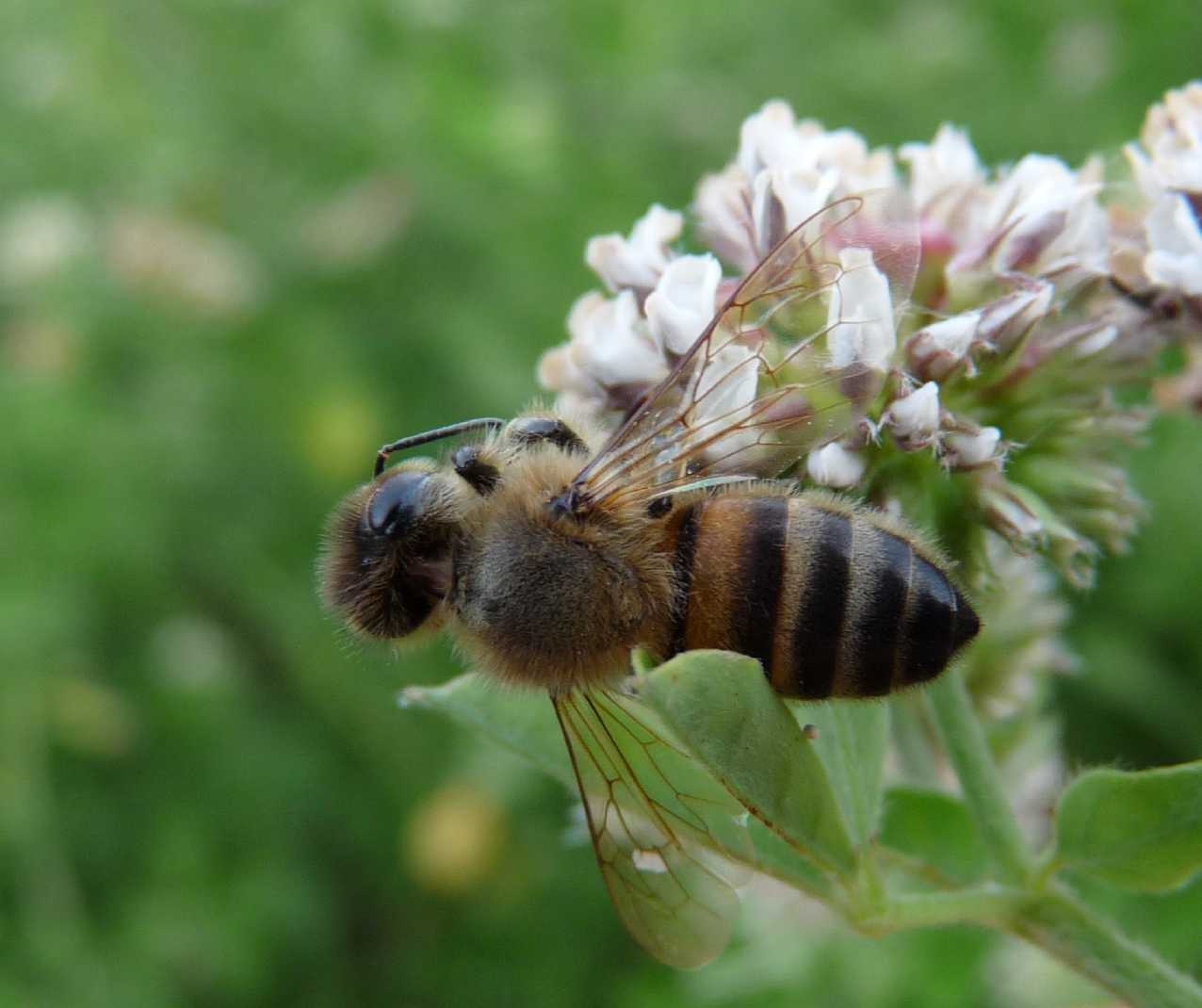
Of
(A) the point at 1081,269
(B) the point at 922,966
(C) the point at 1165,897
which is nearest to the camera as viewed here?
(A) the point at 1081,269

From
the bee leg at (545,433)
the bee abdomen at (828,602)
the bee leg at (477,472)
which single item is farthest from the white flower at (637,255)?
the bee abdomen at (828,602)

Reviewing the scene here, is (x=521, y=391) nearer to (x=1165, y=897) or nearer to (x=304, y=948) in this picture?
(x=304, y=948)

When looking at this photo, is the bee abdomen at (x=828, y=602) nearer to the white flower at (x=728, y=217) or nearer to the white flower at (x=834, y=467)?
the white flower at (x=834, y=467)

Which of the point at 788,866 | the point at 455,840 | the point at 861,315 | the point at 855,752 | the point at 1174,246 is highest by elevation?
the point at 861,315

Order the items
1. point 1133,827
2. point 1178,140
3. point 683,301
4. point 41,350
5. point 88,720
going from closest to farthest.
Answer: point 1133,827
point 683,301
point 1178,140
point 88,720
point 41,350

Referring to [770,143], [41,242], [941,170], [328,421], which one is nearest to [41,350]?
[41,242]

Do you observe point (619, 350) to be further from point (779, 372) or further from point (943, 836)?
point (943, 836)

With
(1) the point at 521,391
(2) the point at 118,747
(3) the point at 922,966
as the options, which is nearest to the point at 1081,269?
(3) the point at 922,966
